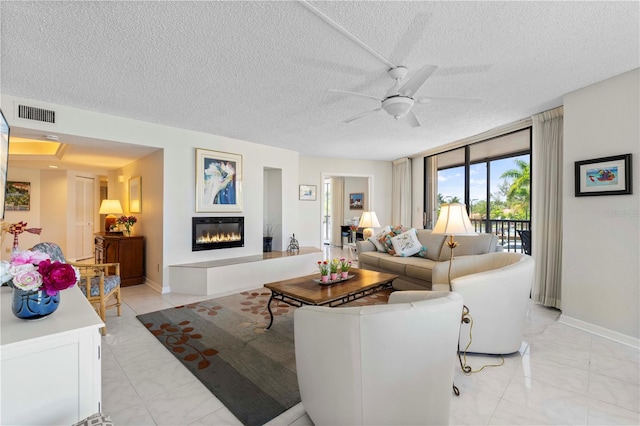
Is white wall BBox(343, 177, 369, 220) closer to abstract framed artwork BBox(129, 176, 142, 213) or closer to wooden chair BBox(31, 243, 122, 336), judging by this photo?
abstract framed artwork BBox(129, 176, 142, 213)

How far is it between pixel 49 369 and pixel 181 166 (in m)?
3.70

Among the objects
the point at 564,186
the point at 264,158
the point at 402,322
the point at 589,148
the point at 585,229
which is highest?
the point at 264,158

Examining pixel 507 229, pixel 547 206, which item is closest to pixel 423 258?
pixel 547 206

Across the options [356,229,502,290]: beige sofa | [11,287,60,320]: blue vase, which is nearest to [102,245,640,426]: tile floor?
[11,287,60,320]: blue vase

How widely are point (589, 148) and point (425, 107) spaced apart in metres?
1.77

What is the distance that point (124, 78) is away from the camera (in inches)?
109

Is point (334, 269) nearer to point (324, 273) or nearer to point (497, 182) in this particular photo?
point (324, 273)

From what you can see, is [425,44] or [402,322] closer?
[402,322]

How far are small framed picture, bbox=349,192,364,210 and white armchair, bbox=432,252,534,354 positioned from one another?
7.40 m

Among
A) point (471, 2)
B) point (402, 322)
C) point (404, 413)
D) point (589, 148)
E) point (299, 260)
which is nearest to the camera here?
point (402, 322)

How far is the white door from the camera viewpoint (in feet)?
22.9

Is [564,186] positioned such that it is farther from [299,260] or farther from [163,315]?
[163,315]

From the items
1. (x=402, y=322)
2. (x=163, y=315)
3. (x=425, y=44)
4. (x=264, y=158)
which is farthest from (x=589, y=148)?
(x=163, y=315)

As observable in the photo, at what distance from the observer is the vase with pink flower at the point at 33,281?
1.26 metres
